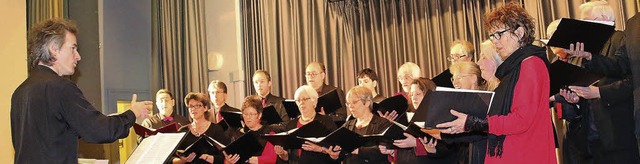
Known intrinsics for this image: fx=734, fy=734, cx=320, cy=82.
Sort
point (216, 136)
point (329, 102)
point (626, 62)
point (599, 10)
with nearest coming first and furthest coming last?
point (626, 62) → point (599, 10) → point (329, 102) → point (216, 136)

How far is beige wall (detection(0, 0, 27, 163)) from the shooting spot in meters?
6.20

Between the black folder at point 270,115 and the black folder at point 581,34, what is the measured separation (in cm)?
247

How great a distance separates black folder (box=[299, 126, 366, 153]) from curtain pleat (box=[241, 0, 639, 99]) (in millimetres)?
2278

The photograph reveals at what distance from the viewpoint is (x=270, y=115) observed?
5.55m

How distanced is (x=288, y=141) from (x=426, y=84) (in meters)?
0.98

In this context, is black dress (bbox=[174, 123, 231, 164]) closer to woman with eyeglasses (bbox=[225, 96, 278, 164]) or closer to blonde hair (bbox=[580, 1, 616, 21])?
woman with eyeglasses (bbox=[225, 96, 278, 164])

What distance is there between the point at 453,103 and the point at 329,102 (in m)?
2.66

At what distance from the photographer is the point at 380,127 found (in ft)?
15.4

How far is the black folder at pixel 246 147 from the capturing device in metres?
4.97

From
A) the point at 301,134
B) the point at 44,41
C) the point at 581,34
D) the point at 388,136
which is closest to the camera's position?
the point at 44,41

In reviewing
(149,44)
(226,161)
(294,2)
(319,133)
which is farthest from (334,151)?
(149,44)

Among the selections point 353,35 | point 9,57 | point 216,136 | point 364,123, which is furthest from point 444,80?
point 9,57

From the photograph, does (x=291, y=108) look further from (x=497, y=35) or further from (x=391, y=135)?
(x=497, y=35)

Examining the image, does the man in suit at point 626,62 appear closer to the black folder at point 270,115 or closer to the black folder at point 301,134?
the black folder at point 301,134
